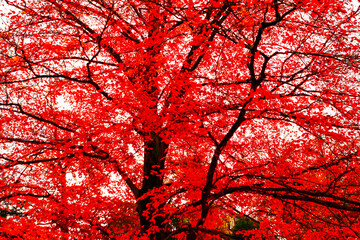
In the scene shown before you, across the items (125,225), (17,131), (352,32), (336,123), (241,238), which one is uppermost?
(17,131)

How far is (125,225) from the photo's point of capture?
1189cm

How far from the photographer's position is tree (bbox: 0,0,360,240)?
292 inches

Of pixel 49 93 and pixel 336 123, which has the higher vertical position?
pixel 49 93

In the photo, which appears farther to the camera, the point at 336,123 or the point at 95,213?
the point at 95,213

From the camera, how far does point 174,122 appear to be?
806cm

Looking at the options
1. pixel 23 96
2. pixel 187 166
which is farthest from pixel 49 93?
pixel 187 166

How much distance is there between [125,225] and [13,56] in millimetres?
7431

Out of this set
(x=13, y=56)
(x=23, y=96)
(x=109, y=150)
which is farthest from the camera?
(x=23, y=96)

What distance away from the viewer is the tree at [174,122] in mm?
7426

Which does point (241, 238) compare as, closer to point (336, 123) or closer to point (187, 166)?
point (187, 166)

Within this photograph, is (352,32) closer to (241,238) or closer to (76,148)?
(241,238)

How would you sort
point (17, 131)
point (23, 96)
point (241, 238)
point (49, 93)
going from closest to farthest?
1. point (241, 238)
2. point (49, 93)
3. point (23, 96)
4. point (17, 131)

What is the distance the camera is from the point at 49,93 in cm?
1030

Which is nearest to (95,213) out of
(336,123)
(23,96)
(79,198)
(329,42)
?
(79,198)
